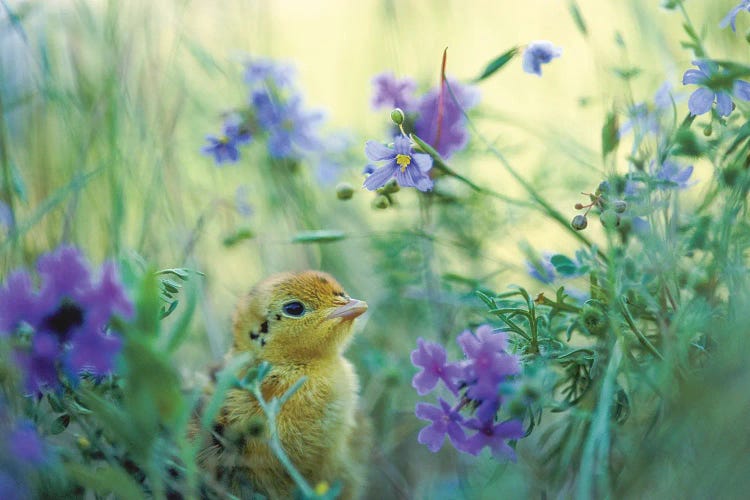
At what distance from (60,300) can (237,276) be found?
126cm

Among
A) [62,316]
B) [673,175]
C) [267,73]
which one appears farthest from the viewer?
[267,73]

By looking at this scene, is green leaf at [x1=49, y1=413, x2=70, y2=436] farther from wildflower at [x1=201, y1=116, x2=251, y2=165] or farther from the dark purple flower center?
wildflower at [x1=201, y1=116, x2=251, y2=165]

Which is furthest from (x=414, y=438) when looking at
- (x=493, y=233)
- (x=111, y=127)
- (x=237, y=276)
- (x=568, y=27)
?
(x=568, y=27)

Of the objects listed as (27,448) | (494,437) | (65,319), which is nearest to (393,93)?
(494,437)

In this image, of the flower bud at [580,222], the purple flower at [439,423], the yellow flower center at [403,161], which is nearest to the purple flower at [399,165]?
the yellow flower center at [403,161]

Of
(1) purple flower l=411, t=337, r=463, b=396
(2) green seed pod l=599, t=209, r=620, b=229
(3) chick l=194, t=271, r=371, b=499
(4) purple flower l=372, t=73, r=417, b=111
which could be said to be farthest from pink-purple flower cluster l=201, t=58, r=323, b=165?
(2) green seed pod l=599, t=209, r=620, b=229

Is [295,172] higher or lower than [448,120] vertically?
lower

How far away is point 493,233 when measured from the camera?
1922mm

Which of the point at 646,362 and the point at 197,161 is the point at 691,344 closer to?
the point at 646,362

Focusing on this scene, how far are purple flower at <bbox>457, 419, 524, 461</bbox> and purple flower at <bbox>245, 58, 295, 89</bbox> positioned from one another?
1.07 m

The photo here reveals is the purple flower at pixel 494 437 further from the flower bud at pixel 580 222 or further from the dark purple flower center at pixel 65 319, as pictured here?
the dark purple flower center at pixel 65 319

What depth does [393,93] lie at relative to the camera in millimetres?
1715

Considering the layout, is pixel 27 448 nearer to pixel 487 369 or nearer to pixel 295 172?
pixel 487 369

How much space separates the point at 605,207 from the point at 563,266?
120 mm
